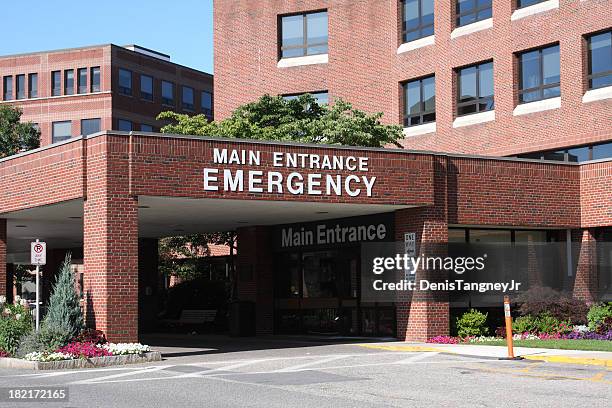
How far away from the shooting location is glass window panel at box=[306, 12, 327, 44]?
42.4m

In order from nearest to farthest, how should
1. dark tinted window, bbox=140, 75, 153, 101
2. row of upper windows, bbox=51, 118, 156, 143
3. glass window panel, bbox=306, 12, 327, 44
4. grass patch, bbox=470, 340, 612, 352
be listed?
grass patch, bbox=470, 340, 612, 352 < glass window panel, bbox=306, 12, 327, 44 < row of upper windows, bbox=51, 118, 156, 143 < dark tinted window, bbox=140, 75, 153, 101

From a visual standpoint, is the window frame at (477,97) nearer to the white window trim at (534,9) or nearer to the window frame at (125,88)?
the white window trim at (534,9)

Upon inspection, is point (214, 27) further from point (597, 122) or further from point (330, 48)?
point (597, 122)

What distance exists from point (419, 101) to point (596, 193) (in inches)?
Result: 481

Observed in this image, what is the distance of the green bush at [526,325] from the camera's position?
86.3 ft

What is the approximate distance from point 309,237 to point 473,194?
5.66m

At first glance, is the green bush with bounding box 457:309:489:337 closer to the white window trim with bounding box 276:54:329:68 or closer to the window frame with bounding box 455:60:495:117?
the window frame with bounding box 455:60:495:117

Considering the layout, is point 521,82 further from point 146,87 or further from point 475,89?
point 146,87

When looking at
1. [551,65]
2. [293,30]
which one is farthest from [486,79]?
[293,30]

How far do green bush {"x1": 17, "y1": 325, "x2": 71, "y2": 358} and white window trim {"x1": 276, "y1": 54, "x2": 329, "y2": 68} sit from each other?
23.8 m

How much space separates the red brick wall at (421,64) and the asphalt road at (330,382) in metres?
14.9

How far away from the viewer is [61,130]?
76.5 metres

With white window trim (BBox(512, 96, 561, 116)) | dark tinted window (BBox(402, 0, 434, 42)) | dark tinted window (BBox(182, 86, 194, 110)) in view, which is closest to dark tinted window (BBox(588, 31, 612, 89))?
white window trim (BBox(512, 96, 561, 116))

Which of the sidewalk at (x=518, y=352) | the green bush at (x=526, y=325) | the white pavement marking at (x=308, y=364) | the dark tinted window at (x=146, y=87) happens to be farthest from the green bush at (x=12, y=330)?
the dark tinted window at (x=146, y=87)
